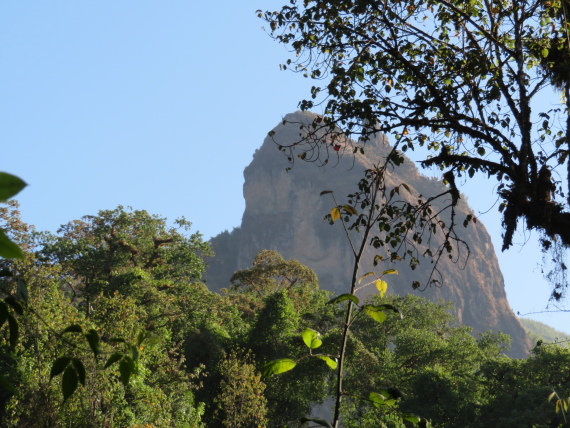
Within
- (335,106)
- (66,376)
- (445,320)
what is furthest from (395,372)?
(66,376)

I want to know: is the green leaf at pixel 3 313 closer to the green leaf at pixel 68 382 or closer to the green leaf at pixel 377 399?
the green leaf at pixel 68 382

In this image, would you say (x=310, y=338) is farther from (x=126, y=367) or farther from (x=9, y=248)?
(x=9, y=248)

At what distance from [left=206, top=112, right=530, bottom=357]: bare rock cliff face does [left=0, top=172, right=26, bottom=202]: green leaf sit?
84009 mm

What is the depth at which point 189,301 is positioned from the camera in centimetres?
2198

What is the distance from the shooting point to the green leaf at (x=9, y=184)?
66cm

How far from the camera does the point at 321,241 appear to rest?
8956 centimetres

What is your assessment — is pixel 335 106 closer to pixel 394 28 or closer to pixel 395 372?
pixel 394 28

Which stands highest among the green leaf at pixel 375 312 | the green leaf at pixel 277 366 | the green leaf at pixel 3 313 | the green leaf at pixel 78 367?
the green leaf at pixel 375 312

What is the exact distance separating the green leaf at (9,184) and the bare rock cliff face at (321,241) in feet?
276

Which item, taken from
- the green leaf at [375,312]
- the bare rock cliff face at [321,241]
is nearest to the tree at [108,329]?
the green leaf at [375,312]

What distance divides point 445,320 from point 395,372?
37.2 feet

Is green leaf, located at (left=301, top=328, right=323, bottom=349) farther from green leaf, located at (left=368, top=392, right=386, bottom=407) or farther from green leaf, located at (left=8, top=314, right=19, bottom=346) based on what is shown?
green leaf, located at (left=8, top=314, right=19, bottom=346)

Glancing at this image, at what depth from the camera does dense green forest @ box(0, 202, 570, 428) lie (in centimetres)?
1095

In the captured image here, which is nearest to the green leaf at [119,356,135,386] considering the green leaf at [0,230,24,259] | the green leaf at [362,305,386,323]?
the green leaf at [0,230,24,259]
